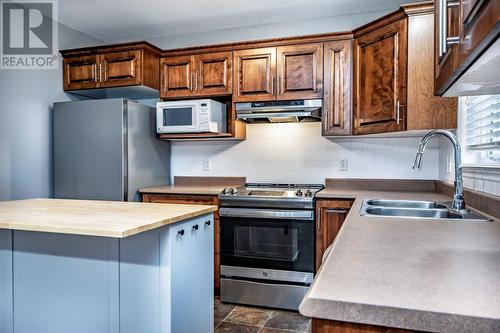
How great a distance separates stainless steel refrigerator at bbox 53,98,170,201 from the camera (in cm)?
303

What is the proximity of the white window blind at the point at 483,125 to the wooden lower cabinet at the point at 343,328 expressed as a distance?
54.0 inches

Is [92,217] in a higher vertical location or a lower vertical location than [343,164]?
lower

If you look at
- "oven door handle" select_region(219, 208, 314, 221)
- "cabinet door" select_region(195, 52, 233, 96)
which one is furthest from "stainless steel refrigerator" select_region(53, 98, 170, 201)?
"oven door handle" select_region(219, 208, 314, 221)

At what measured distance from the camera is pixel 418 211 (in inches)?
74.7

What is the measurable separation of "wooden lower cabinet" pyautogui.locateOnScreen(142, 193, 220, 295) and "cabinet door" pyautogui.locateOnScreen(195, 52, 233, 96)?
959 millimetres

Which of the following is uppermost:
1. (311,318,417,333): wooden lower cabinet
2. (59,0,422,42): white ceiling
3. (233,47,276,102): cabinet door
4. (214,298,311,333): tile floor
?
(59,0,422,42): white ceiling

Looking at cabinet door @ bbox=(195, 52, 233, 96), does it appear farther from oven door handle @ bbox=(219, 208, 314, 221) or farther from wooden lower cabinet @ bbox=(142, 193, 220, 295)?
oven door handle @ bbox=(219, 208, 314, 221)

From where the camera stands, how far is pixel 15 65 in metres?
2.97

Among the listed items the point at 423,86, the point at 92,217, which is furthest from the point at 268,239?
the point at 423,86

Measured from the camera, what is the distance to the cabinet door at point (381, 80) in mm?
2506

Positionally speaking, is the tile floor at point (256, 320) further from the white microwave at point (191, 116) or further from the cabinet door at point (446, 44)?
the cabinet door at point (446, 44)

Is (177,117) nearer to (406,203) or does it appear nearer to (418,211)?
(406,203)

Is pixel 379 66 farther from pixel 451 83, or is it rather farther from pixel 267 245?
pixel 451 83

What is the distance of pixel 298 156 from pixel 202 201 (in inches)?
39.4
